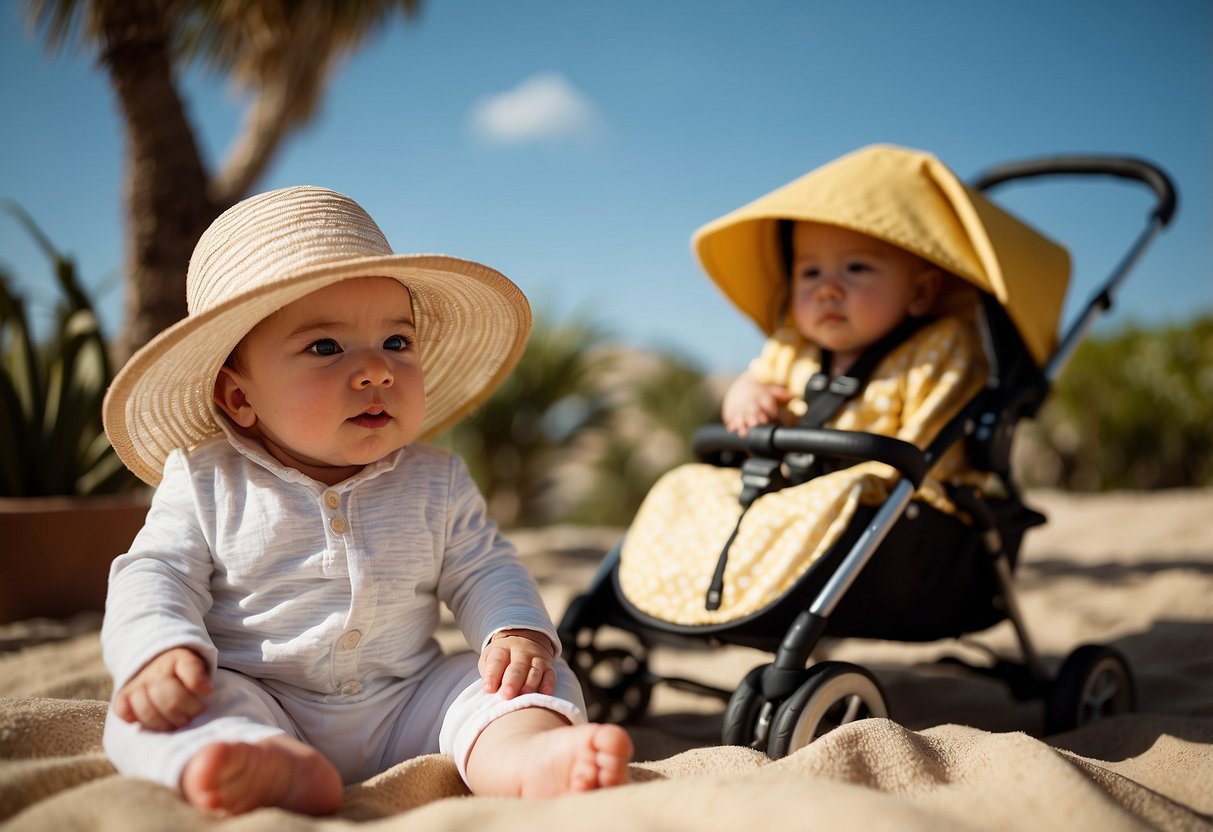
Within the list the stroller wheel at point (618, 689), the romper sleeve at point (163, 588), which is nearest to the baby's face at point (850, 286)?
the stroller wheel at point (618, 689)

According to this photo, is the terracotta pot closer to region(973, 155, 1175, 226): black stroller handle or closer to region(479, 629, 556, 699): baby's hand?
region(479, 629, 556, 699): baby's hand

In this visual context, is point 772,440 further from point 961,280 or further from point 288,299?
point 288,299

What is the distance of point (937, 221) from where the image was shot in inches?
106

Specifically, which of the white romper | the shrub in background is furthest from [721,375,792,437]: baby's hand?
the shrub in background

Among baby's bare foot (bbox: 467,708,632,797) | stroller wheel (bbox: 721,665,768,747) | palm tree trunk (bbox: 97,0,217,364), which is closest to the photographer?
baby's bare foot (bbox: 467,708,632,797)

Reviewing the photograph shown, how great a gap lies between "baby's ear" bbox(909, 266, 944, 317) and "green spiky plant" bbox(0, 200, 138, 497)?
2966 mm

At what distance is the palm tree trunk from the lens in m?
4.53

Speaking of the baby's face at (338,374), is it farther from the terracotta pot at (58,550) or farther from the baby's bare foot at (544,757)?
the terracotta pot at (58,550)

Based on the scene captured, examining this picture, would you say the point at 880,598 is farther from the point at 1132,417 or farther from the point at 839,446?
the point at 1132,417

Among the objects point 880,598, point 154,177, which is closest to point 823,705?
point 880,598

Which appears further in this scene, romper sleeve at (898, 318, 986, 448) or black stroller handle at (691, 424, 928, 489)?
romper sleeve at (898, 318, 986, 448)

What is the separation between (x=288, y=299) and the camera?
5.77 feet

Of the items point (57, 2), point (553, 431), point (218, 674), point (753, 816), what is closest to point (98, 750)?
point (218, 674)

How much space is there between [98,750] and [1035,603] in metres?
3.76
